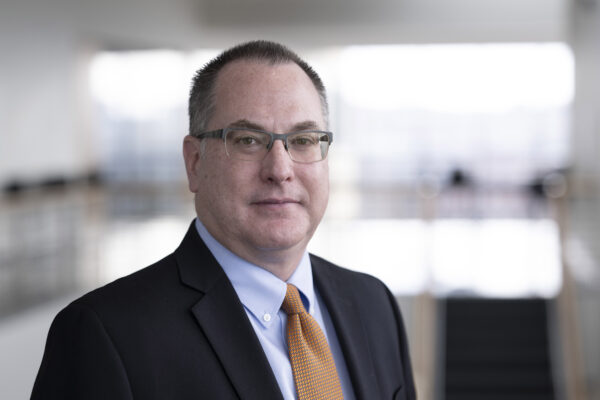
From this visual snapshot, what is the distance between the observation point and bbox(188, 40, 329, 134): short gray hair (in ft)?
3.08

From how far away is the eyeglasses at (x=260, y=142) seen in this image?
0.91 metres

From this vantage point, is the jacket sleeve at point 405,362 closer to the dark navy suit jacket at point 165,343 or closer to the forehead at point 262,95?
the dark navy suit jacket at point 165,343

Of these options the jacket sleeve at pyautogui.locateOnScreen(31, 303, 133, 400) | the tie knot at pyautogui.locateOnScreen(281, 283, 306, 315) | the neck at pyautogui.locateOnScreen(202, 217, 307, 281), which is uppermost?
the neck at pyautogui.locateOnScreen(202, 217, 307, 281)

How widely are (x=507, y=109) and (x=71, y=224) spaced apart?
5.52 m

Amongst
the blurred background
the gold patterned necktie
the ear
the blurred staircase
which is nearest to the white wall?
the blurred background

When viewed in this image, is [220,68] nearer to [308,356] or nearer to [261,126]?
[261,126]

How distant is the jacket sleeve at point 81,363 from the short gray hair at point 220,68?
0.97ft

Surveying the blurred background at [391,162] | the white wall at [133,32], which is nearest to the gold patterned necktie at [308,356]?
the blurred background at [391,162]

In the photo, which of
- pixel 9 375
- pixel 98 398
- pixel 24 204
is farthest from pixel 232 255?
pixel 24 204

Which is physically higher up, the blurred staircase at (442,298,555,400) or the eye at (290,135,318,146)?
the eye at (290,135,318,146)

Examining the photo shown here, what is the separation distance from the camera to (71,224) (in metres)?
5.96

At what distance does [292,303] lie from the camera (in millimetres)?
970

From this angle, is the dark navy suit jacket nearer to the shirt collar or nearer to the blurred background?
the shirt collar

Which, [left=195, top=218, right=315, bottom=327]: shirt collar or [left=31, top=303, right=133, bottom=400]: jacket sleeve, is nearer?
[left=31, top=303, right=133, bottom=400]: jacket sleeve
